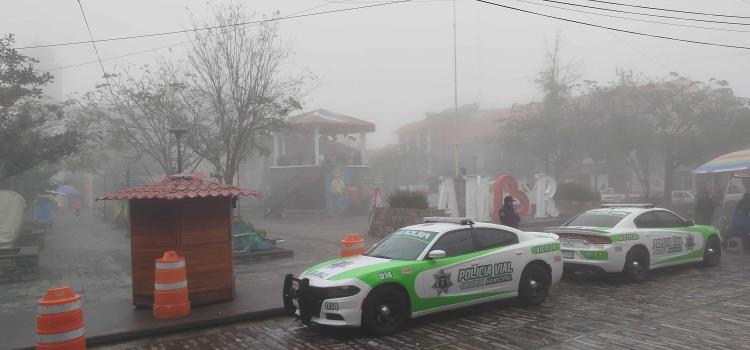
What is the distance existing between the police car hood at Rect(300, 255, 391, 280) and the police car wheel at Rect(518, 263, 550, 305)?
7.78 ft

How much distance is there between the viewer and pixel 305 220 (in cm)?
3262

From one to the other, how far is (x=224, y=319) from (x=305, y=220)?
961 inches

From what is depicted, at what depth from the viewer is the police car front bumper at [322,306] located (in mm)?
6891

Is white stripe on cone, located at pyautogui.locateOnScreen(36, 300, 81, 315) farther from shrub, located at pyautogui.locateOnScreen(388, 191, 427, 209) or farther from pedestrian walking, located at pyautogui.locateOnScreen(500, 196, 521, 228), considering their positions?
shrub, located at pyautogui.locateOnScreen(388, 191, 427, 209)

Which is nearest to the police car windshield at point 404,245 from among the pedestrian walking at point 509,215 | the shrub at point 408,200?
the pedestrian walking at point 509,215

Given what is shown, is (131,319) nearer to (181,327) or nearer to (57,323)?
(181,327)

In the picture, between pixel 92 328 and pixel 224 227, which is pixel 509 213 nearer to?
pixel 224 227

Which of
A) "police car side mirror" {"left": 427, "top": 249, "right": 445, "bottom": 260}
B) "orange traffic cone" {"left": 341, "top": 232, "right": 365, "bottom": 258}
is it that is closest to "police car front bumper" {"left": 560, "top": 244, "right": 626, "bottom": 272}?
"police car side mirror" {"left": 427, "top": 249, "right": 445, "bottom": 260}

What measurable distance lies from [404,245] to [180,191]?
3.69 metres

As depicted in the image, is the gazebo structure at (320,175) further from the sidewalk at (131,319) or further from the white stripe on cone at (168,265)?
the white stripe on cone at (168,265)

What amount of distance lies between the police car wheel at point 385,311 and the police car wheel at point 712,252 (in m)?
8.34

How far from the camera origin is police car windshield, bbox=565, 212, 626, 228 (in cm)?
1098

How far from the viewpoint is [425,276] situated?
24.8ft

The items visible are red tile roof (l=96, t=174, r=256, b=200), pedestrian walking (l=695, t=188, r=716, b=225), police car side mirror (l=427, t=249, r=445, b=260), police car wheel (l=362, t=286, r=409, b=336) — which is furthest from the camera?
pedestrian walking (l=695, t=188, r=716, b=225)
